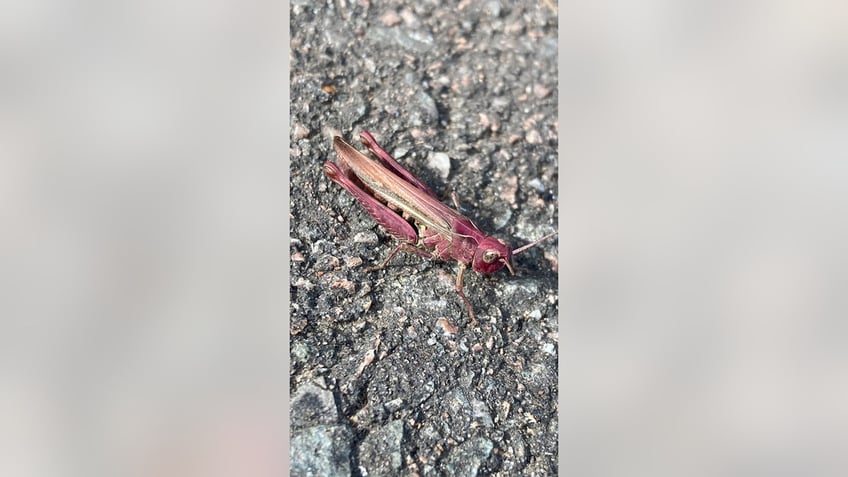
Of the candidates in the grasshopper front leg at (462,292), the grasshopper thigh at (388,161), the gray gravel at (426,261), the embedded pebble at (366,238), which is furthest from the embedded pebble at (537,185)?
the embedded pebble at (366,238)

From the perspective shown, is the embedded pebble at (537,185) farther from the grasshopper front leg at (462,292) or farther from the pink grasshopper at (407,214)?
the grasshopper front leg at (462,292)

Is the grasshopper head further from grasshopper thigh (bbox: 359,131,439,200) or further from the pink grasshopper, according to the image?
grasshopper thigh (bbox: 359,131,439,200)

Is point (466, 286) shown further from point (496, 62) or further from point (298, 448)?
point (496, 62)

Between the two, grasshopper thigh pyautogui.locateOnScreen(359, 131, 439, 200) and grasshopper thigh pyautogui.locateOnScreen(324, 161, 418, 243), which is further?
grasshopper thigh pyautogui.locateOnScreen(359, 131, 439, 200)

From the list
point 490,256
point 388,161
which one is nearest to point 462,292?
point 490,256

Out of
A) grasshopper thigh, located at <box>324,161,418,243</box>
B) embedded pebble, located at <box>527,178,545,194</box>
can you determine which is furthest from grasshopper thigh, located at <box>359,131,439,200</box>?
embedded pebble, located at <box>527,178,545,194</box>

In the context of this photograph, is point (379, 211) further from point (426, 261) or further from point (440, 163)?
point (440, 163)

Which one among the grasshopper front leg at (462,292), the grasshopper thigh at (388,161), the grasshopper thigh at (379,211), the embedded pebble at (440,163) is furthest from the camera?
the embedded pebble at (440,163)
